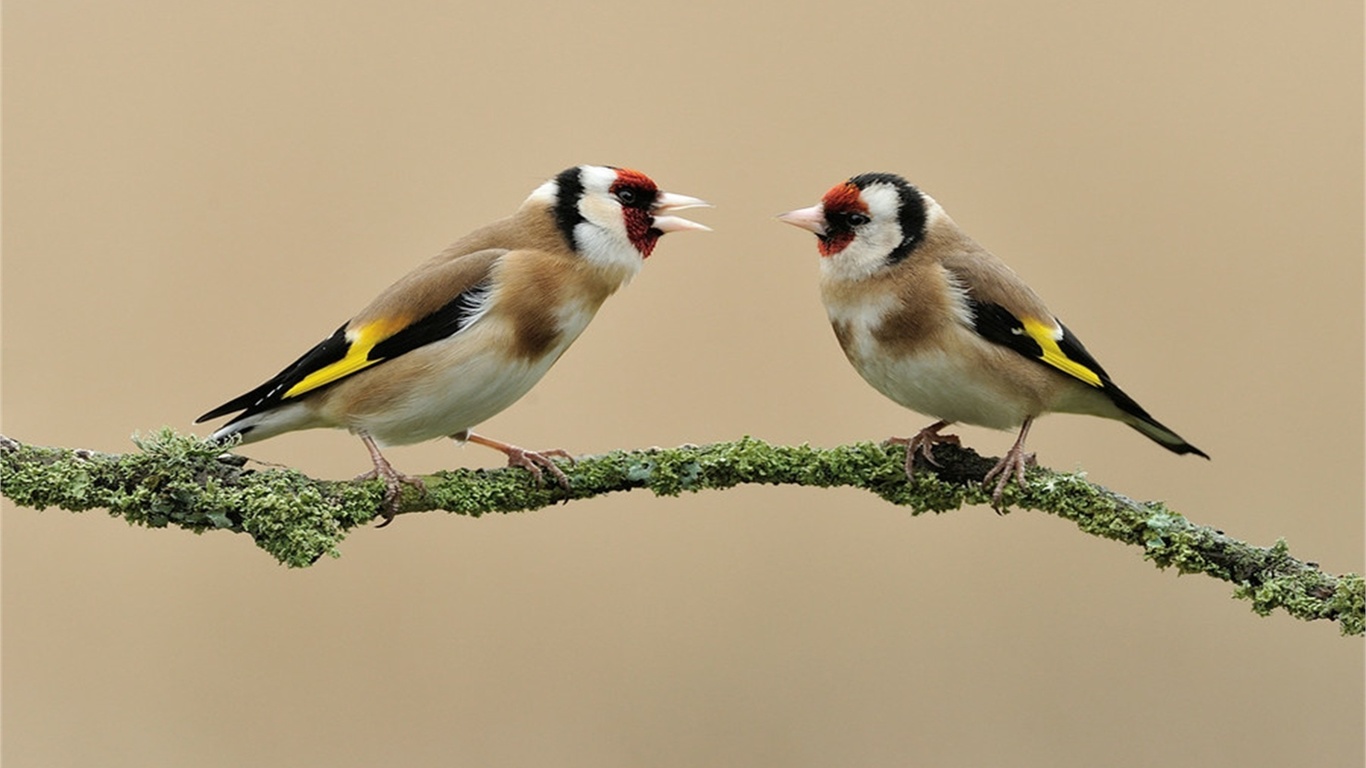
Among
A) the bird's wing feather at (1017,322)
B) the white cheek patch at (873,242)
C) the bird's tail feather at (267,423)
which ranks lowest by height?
the bird's tail feather at (267,423)

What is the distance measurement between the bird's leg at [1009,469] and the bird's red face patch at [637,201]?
2.21ft

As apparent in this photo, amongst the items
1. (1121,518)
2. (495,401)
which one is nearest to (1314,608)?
(1121,518)

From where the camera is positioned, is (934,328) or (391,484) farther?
(934,328)

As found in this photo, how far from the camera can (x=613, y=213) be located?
2203 mm

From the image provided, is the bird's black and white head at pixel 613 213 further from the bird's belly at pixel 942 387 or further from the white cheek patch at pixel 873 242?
the bird's belly at pixel 942 387

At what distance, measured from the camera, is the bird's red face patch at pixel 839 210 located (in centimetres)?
217

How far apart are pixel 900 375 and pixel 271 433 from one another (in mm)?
1057

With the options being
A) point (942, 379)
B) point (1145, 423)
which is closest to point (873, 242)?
point (942, 379)

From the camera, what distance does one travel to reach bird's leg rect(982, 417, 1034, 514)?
200 cm

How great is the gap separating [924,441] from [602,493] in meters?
0.53

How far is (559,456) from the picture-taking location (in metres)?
2.11

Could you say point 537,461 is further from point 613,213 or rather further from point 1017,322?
point 1017,322

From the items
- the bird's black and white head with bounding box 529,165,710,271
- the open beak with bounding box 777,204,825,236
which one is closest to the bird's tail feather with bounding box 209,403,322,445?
the bird's black and white head with bounding box 529,165,710,271

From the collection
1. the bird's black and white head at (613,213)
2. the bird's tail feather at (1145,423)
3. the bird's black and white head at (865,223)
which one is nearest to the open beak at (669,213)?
the bird's black and white head at (613,213)
